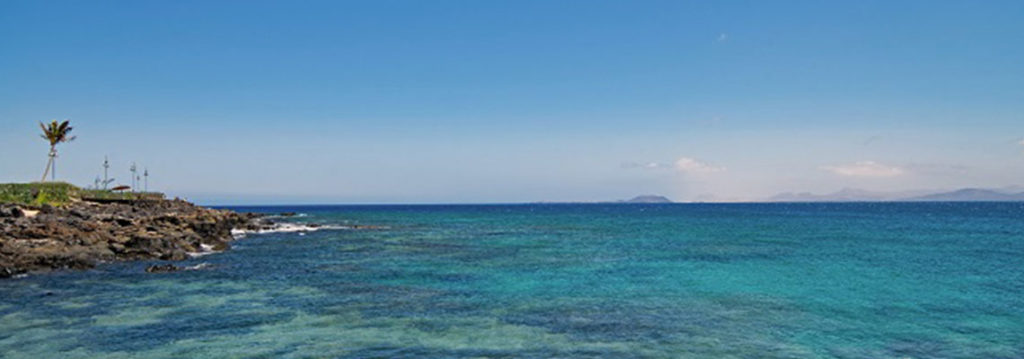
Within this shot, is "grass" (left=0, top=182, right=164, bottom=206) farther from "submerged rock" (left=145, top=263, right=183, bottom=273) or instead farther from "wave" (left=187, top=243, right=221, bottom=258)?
"submerged rock" (left=145, top=263, right=183, bottom=273)

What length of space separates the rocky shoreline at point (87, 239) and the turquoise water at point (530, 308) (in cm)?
232

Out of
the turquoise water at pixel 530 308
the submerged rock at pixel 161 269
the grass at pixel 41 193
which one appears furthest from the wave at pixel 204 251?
the grass at pixel 41 193

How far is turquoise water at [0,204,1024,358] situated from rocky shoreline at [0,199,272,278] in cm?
232

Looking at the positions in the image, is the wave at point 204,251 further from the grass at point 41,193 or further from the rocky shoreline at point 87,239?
the grass at point 41,193

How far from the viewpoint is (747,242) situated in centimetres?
5466

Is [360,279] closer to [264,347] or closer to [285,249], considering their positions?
[264,347]

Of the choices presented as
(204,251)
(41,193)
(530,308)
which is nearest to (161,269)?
(204,251)

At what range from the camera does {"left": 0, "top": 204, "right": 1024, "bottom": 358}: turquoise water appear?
16.8 meters

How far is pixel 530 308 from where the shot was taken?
22.6m

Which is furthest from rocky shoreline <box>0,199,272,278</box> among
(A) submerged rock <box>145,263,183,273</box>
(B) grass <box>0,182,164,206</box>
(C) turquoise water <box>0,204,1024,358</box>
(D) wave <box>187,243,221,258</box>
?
(B) grass <box>0,182,164,206</box>

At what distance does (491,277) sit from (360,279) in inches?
265

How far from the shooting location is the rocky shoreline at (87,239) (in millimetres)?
31969

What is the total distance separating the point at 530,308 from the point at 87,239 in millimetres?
31827

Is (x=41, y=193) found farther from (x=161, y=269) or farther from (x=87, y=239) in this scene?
(x=161, y=269)
